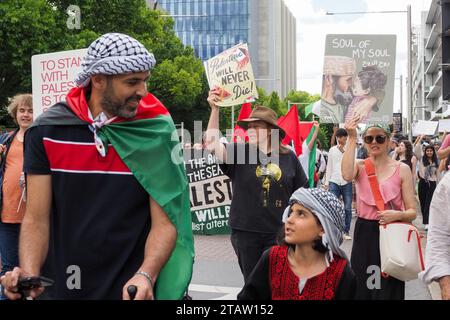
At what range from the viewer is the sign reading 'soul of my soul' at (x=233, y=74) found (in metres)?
10.7

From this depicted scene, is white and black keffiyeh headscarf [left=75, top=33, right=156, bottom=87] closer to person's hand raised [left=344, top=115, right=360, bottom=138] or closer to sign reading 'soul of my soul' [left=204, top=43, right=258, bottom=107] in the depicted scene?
person's hand raised [left=344, top=115, right=360, bottom=138]

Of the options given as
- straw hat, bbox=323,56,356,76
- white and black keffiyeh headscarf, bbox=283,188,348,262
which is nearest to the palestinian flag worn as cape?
white and black keffiyeh headscarf, bbox=283,188,348,262

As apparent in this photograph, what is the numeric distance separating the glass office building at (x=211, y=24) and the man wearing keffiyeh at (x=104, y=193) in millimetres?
144049

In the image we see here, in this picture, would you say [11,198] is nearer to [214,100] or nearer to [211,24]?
[214,100]

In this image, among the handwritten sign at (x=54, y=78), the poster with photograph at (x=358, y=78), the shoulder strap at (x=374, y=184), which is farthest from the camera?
the handwritten sign at (x=54, y=78)

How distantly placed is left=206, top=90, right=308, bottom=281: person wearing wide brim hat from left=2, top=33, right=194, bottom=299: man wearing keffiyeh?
2.82m

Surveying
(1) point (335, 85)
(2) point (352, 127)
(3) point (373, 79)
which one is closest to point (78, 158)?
(2) point (352, 127)

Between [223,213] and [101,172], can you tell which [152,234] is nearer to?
[101,172]

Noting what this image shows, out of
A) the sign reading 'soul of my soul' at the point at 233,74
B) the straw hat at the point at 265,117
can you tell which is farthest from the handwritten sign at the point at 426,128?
the straw hat at the point at 265,117

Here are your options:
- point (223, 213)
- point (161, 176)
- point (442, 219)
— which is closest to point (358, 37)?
point (442, 219)

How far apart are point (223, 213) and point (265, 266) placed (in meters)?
9.27

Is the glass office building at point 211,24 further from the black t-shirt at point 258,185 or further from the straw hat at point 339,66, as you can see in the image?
the black t-shirt at point 258,185

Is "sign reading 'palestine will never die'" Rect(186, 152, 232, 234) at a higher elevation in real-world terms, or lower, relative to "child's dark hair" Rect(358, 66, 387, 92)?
lower

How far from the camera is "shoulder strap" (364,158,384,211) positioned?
17.8 feet
